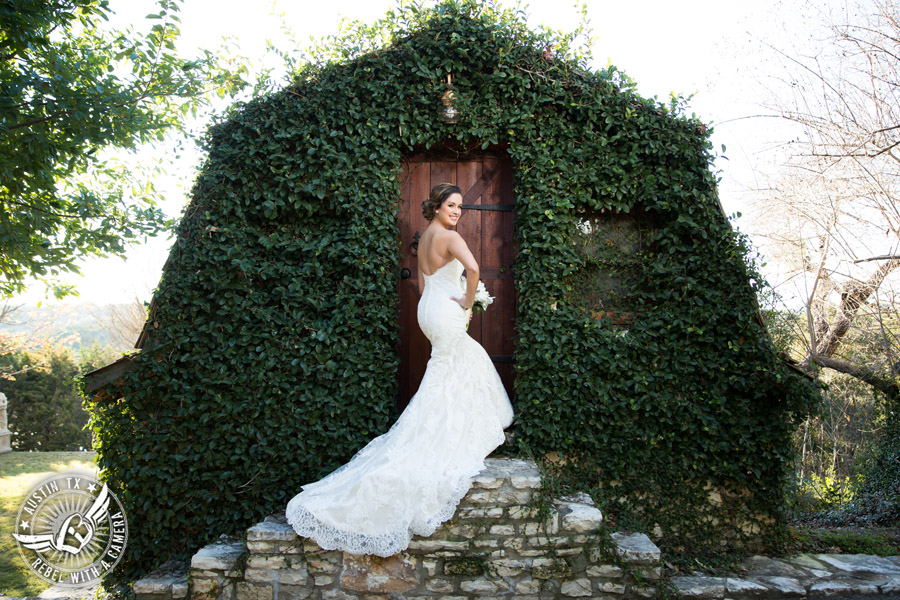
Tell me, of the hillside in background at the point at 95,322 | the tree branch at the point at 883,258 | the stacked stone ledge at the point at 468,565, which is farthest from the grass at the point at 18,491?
the tree branch at the point at 883,258

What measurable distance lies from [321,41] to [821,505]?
24.7 ft

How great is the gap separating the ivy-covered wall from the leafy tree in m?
1.33

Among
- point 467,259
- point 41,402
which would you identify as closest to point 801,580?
point 467,259

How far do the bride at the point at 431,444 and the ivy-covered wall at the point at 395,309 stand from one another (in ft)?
1.74

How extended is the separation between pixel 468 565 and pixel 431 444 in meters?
0.84

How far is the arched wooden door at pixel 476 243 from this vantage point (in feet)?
16.7

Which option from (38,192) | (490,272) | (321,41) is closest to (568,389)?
(490,272)

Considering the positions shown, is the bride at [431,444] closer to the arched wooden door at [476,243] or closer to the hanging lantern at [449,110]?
the arched wooden door at [476,243]

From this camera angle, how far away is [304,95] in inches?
188

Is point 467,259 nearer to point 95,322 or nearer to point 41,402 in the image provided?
Result: point 41,402

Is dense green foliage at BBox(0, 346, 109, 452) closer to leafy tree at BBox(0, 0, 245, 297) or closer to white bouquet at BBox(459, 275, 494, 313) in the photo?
leafy tree at BBox(0, 0, 245, 297)

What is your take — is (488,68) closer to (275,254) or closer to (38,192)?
(275,254)

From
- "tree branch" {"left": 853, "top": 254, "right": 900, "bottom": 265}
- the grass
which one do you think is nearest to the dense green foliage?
the grass

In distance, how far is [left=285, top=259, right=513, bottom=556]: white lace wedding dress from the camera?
135 inches
